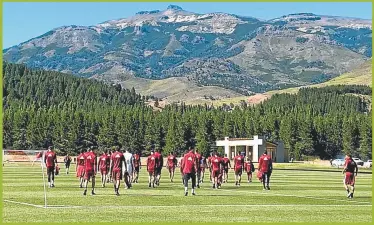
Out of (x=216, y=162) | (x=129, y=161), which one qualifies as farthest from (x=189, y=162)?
(x=129, y=161)

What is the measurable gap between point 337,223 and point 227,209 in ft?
18.5

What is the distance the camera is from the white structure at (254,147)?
486 ft

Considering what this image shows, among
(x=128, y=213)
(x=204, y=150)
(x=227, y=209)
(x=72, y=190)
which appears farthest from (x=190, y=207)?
(x=204, y=150)

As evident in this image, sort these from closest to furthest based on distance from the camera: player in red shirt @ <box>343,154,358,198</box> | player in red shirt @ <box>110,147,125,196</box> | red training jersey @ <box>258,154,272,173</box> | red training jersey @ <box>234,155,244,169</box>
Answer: player in red shirt @ <box>110,147,125,196</box> → player in red shirt @ <box>343,154,358,198</box> → red training jersey @ <box>258,154,272,173</box> → red training jersey @ <box>234,155,244,169</box>

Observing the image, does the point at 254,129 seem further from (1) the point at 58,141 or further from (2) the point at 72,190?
(2) the point at 72,190

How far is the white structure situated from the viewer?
148 m

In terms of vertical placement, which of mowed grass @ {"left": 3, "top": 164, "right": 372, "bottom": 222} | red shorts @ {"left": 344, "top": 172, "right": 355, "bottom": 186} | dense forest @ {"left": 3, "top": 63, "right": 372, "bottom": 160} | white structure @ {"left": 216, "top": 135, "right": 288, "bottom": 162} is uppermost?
dense forest @ {"left": 3, "top": 63, "right": 372, "bottom": 160}

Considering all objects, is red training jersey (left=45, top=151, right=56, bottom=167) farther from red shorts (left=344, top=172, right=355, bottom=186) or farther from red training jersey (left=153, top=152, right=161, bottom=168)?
red shorts (left=344, top=172, right=355, bottom=186)

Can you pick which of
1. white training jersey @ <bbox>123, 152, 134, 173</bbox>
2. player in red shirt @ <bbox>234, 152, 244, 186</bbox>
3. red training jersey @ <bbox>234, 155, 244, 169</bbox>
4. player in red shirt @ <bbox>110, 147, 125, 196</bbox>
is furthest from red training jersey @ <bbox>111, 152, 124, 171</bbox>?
red training jersey @ <bbox>234, 155, 244, 169</bbox>

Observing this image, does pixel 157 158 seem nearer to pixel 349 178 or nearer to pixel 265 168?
pixel 265 168

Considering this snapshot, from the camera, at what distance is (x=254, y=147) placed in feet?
490

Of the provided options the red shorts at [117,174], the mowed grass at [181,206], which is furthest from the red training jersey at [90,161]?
the mowed grass at [181,206]

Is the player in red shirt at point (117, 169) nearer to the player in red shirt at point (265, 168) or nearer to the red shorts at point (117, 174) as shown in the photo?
the red shorts at point (117, 174)

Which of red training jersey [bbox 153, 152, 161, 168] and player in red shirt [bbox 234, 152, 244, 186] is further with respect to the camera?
player in red shirt [bbox 234, 152, 244, 186]
